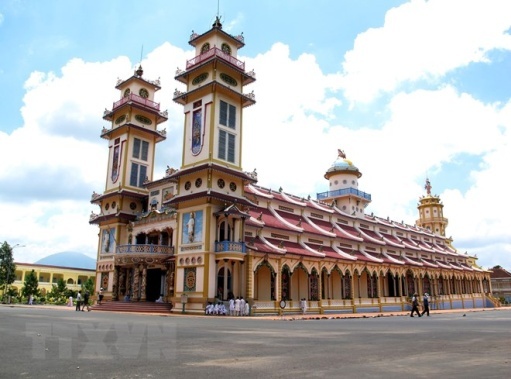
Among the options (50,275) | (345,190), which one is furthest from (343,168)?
(50,275)

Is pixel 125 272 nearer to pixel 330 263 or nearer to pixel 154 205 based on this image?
pixel 154 205

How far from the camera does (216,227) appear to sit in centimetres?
3403

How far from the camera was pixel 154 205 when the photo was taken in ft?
138

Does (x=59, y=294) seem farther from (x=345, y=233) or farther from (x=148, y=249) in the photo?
(x=345, y=233)

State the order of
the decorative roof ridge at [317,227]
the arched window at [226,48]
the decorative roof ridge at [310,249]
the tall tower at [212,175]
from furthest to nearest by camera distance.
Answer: the decorative roof ridge at [317,227] < the decorative roof ridge at [310,249] < the arched window at [226,48] < the tall tower at [212,175]

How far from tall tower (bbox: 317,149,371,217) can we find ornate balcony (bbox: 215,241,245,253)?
1099 inches

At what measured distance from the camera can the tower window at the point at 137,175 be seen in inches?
1762

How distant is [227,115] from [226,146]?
9.18 feet

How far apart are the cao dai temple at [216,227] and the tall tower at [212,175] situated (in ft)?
0.31

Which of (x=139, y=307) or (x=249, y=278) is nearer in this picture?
(x=249, y=278)

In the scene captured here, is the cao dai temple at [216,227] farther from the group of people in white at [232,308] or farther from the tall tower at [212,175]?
the group of people in white at [232,308]

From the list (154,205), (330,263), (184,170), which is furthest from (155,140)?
(330,263)

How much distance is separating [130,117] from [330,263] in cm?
2509

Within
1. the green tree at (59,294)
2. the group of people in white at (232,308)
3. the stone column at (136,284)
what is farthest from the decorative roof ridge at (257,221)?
the green tree at (59,294)
